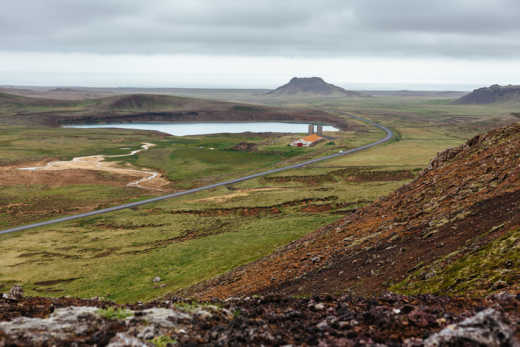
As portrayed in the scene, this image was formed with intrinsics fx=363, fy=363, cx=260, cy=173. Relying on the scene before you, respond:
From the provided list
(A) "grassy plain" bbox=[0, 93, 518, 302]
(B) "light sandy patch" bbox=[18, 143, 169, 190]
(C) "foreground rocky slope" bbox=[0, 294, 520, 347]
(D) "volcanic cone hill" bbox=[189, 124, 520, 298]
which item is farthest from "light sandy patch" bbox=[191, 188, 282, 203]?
(C) "foreground rocky slope" bbox=[0, 294, 520, 347]

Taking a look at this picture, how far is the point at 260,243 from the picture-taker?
48.9 metres

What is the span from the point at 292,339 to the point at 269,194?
240 ft

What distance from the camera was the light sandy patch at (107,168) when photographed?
108 meters

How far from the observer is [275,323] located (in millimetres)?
13312

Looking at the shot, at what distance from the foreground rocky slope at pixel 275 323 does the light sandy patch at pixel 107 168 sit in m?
91.5

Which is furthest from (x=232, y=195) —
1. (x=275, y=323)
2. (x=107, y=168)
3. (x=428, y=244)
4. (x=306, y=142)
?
(x=306, y=142)

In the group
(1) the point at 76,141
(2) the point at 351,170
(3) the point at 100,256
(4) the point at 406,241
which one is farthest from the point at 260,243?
(1) the point at 76,141

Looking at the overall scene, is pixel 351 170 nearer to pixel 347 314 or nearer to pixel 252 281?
pixel 252 281

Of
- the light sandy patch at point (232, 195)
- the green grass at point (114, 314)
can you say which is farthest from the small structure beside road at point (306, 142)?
the green grass at point (114, 314)

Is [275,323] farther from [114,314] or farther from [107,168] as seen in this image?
[107,168]

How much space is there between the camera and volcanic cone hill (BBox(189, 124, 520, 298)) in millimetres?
17859

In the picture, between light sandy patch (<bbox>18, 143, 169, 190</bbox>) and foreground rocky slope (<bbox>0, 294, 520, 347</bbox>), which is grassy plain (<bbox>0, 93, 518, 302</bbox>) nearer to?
light sandy patch (<bbox>18, 143, 169, 190</bbox>)

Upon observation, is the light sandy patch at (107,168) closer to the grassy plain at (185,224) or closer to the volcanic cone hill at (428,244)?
the grassy plain at (185,224)

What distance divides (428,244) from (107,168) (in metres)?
120
